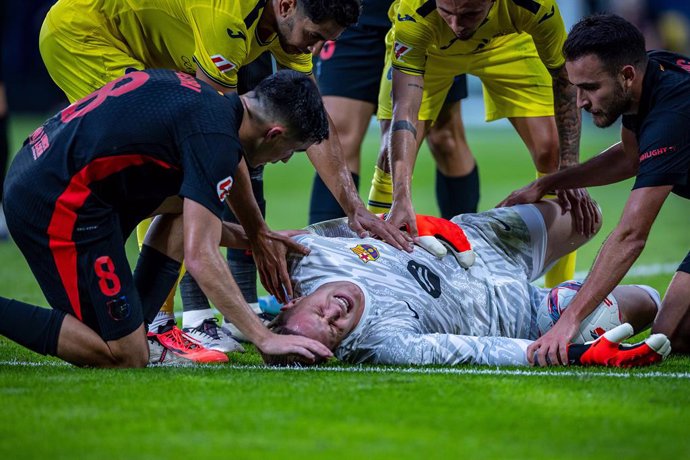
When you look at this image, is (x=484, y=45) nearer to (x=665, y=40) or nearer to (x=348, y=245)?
(x=348, y=245)

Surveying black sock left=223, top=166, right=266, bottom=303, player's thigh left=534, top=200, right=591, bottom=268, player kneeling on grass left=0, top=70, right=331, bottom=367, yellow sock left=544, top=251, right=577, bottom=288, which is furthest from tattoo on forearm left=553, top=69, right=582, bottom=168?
player kneeling on grass left=0, top=70, right=331, bottom=367

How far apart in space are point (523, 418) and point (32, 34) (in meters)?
18.8

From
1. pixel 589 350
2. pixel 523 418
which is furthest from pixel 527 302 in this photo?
pixel 523 418

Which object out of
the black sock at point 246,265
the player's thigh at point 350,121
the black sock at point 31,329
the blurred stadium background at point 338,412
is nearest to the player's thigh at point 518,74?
the player's thigh at point 350,121

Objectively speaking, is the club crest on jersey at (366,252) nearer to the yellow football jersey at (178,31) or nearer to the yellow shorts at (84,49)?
the yellow football jersey at (178,31)

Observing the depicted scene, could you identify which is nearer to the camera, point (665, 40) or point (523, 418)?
point (523, 418)

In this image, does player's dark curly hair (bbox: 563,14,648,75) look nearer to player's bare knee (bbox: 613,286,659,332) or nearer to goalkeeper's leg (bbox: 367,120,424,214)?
player's bare knee (bbox: 613,286,659,332)

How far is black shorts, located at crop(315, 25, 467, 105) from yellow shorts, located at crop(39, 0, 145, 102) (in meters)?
2.02

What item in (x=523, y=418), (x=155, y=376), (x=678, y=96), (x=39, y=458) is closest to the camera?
(x=39, y=458)

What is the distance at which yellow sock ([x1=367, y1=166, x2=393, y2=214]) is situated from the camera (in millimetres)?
6891

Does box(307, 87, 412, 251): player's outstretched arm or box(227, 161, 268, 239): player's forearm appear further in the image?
box(307, 87, 412, 251): player's outstretched arm

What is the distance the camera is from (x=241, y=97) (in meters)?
4.51

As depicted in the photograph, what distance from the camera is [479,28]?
5.94 m

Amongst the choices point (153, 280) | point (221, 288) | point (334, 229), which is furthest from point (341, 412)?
point (334, 229)
